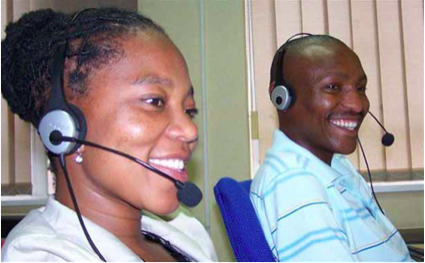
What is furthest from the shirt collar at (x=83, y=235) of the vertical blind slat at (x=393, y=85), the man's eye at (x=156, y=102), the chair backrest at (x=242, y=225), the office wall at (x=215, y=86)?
the vertical blind slat at (x=393, y=85)

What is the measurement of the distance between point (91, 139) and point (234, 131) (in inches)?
48.3

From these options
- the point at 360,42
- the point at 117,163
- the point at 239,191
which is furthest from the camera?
the point at 360,42

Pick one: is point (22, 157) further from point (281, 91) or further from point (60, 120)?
point (60, 120)

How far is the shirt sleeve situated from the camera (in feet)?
2.85

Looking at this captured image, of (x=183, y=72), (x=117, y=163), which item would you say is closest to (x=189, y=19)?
(x=183, y=72)

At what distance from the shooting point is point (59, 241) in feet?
1.94

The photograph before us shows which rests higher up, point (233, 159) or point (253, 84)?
point (253, 84)

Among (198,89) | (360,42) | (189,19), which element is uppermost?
(189,19)

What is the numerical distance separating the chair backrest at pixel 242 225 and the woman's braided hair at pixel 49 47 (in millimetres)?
441

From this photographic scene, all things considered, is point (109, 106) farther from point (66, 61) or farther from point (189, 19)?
point (189, 19)

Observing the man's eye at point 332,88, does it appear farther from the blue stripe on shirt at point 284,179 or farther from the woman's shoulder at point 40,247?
the woman's shoulder at point 40,247

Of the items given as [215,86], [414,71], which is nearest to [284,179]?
[215,86]

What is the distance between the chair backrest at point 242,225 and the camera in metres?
0.89

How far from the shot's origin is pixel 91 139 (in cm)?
64
